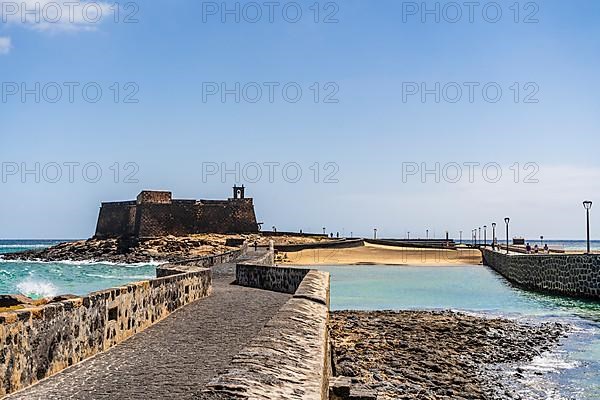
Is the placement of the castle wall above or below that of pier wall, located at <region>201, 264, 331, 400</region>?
above

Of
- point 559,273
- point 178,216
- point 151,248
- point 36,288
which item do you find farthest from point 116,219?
point 559,273

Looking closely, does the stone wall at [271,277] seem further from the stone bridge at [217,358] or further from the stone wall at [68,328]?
the stone wall at [68,328]

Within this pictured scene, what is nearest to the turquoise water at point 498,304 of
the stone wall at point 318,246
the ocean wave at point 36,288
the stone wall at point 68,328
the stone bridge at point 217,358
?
the stone bridge at point 217,358

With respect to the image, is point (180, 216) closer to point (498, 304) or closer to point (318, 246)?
point (318, 246)

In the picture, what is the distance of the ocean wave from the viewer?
3709cm

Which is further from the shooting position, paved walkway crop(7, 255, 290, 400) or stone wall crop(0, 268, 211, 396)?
stone wall crop(0, 268, 211, 396)

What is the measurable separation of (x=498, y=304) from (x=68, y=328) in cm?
2156

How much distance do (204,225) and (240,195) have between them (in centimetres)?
739

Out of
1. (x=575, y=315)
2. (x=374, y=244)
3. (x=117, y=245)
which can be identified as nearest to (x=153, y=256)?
(x=117, y=245)

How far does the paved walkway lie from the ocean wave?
26.5 meters

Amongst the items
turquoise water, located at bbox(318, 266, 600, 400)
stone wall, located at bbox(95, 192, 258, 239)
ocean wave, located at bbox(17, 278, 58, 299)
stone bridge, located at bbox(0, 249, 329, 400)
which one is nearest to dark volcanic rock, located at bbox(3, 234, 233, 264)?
stone wall, located at bbox(95, 192, 258, 239)

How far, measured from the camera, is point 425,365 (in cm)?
1402

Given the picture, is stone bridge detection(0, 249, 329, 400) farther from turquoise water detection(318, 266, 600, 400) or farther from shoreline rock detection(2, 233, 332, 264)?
shoreline rock detection(2, 233, 332, 264)

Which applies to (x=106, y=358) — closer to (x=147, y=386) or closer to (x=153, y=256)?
(x=147, y=386)
